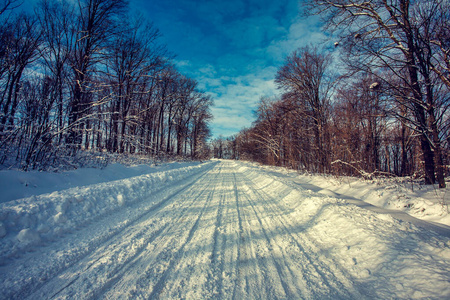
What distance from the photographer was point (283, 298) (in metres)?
1.82

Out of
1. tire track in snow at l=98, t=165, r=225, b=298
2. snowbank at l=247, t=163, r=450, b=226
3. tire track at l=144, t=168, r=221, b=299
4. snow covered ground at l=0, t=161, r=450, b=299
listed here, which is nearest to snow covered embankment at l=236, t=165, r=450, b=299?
snow covered ground at l=0, t=161, r=450, b=299

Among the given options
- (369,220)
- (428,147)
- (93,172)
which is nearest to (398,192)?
(428,147)

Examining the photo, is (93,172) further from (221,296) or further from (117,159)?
(221,296)

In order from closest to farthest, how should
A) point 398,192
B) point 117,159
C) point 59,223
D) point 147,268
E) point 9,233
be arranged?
point 147,268, point 9,233, point 59,223, point 398,192, point 117,159

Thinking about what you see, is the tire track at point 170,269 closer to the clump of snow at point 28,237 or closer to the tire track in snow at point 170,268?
the tire track in snow at point 170,268

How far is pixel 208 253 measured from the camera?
259cm

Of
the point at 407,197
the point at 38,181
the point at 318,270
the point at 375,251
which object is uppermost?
the point at 38,181

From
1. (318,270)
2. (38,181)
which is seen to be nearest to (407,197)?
(318,270)

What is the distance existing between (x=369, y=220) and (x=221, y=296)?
3.51 metres

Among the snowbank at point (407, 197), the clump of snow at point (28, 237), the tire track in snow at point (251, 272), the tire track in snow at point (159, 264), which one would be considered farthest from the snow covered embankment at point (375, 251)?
the clump of snow at point (28, 237)

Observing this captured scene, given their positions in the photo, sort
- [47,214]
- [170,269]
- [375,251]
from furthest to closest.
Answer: [47,214], [375,251], [170,269]

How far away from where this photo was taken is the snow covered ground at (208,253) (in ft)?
6.22

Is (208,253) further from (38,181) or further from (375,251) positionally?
(38,181)

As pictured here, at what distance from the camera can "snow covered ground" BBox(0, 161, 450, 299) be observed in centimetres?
189
